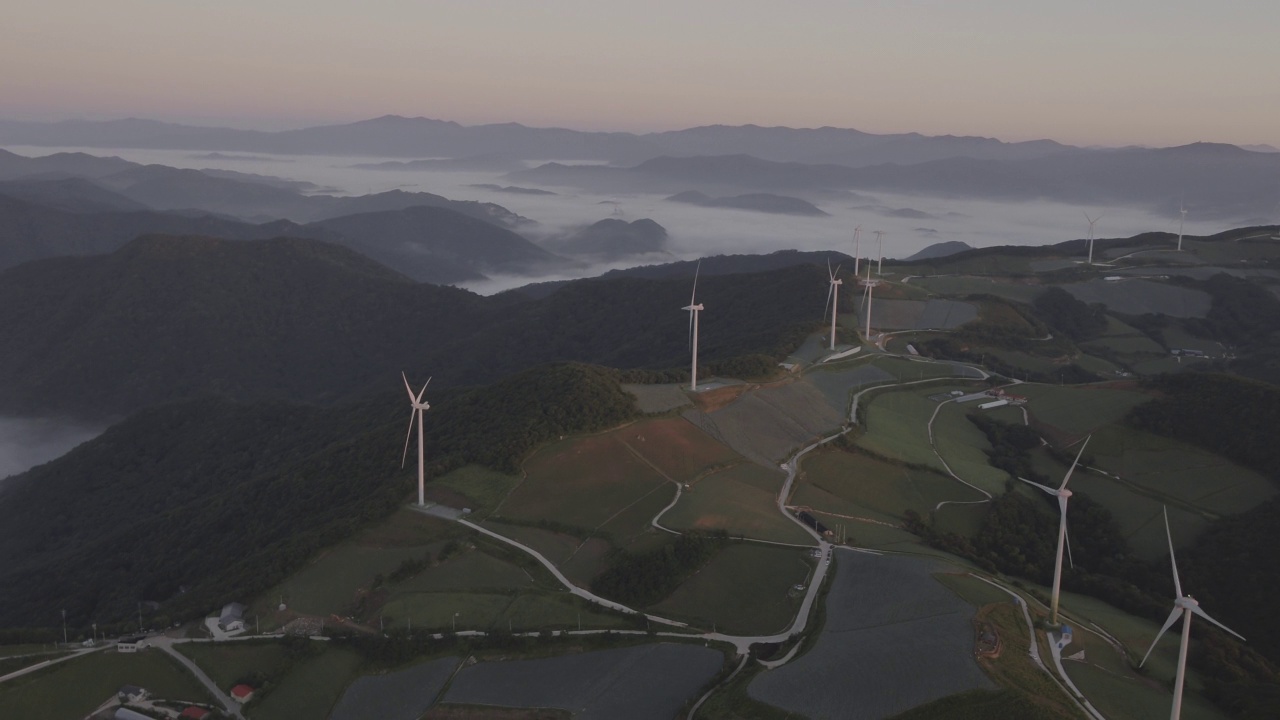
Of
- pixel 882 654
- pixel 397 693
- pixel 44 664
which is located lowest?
pixel 44 664

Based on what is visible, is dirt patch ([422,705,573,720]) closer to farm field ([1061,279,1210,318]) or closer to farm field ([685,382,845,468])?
farm field ([685,382,845,468])

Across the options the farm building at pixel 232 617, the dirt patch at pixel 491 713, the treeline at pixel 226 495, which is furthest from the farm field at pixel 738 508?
the farm building at pixel 232 617

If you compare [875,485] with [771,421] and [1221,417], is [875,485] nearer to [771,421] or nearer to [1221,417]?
[771,421]

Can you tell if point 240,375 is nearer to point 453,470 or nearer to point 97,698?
point 453,470

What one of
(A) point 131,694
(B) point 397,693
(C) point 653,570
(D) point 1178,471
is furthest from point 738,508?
(D) point 1178,471

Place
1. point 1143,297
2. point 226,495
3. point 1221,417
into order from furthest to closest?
point 1143,297 < point 226,495 < point 1221,417

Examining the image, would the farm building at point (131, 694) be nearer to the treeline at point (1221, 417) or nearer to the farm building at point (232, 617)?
the farm building at point (232, 617)

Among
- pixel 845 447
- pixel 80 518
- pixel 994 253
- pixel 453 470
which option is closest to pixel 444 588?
pixel 453 470
